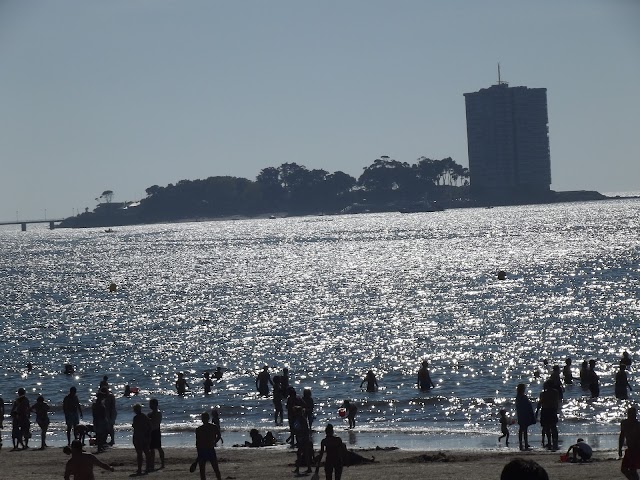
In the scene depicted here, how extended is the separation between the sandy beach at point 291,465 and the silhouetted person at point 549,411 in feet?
4.02

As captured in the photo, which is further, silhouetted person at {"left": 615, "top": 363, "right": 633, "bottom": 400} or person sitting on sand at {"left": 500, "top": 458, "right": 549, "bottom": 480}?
silhouetted person at {"left": 615, "top": 363, "right": 633, "bottom": 400}

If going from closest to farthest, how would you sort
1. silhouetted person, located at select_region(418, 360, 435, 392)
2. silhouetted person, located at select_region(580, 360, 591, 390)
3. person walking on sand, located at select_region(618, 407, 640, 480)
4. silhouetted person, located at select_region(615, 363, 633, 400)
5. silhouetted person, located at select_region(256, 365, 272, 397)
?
1. person walking on sand, located at select_region(618, 407, 640, 480)
2. silhouetted person, located at select_region(615, 363, 633, 400)
3. silhouetted person, located at select_region(580, 360, 591, 390)
4. silhouetted person, located at select_region(256, 365, 272, 397)
5. silhouetted person, located at select_region(418, 360, 435, 392)

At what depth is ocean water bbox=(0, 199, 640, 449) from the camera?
32531mm

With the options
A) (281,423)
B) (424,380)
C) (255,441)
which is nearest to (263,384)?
(281,423)

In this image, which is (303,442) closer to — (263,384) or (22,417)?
(22,417)

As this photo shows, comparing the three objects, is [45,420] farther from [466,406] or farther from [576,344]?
[576,344]

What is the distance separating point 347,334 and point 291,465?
34338 mm

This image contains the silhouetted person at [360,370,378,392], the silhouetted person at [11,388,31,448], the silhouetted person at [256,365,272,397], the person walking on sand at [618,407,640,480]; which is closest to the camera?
the person walking on sand at [618,407,640,480]

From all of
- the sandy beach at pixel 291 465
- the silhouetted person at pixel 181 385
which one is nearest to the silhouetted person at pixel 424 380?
the silhouetted person at pixel 181 385

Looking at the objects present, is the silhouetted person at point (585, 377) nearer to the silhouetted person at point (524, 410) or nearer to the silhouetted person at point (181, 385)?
the silhouetted person at point (524, 410)

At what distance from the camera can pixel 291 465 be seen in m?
21.9

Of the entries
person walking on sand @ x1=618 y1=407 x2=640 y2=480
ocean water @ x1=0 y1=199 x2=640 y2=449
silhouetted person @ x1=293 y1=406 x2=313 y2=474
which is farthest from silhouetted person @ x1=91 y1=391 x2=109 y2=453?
person walking on sand @ x1=618 y1=407 x2=640 y2=480

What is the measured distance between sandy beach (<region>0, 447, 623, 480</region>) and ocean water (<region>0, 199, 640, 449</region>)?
2991mm

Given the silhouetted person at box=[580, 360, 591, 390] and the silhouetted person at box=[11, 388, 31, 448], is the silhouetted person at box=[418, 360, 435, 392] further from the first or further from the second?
the silhouetted person at box=[11, 388, 31, 448]
